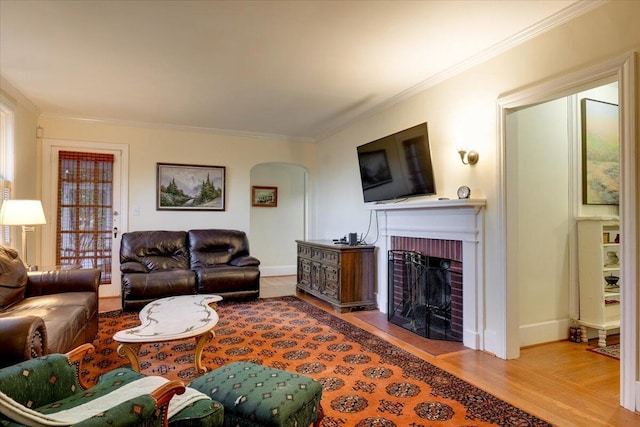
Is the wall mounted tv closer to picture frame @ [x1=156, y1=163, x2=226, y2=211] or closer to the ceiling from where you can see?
the ceiling

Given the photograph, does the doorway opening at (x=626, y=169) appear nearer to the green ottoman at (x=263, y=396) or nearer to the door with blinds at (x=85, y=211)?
the green ottoman at (x=263, y=396)

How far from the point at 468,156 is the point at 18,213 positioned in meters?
4.08

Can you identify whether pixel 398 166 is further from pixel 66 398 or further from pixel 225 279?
pixel 66 398

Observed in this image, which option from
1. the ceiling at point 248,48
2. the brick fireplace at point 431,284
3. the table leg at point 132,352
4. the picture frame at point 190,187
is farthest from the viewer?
the picture frame at point 190,187

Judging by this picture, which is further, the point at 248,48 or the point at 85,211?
the point at 85,211

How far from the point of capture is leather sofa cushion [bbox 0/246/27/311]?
108 inches

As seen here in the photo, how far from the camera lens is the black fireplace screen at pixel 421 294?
134 inches

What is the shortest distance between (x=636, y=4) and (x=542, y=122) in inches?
51.5

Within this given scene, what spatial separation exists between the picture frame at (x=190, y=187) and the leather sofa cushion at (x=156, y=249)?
538mm

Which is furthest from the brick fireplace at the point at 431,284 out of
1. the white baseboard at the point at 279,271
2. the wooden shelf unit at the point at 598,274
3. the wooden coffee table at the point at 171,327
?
the white baseboard at the point at 279,271

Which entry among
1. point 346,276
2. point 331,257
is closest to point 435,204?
point 346,276

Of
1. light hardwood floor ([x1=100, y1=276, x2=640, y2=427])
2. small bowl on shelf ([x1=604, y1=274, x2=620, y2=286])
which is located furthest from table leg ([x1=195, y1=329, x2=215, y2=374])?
small bowl on shelf ([x1=604, y1=274, x2=620, y2=286])

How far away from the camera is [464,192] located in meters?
3.14

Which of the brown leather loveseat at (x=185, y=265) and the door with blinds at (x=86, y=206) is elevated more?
the door with blinds at (x=86, y=206)
